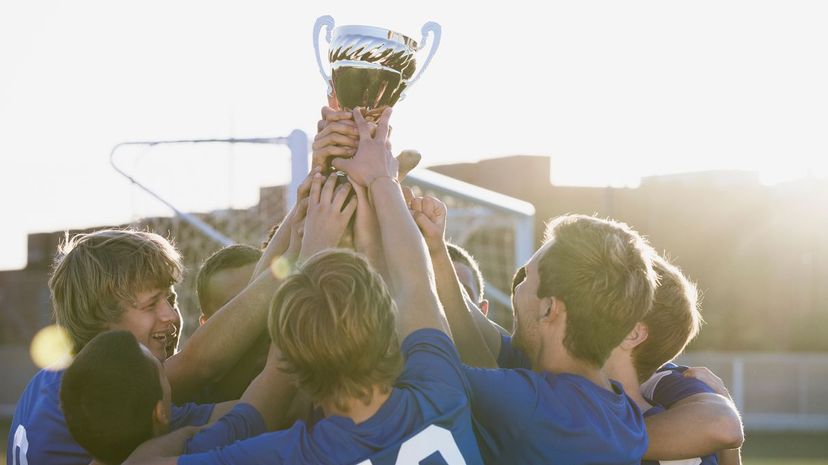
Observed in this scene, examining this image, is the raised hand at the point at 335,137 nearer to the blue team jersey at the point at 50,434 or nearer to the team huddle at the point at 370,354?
the team huddle at the point at 370,354

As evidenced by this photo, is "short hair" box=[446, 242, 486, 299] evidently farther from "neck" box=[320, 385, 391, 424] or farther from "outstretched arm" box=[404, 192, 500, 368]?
"neck" box=[320, 385, 391, 424]

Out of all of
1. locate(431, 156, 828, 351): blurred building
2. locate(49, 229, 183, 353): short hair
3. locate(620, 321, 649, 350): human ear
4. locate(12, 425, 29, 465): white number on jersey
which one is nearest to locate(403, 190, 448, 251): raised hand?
locate(620, 321, 649, 350): human ear

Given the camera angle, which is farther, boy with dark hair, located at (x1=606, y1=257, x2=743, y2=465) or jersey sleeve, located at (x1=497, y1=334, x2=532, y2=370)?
jersey sleeve, located at (x1=497, y1=334, x2=532, y2=370)

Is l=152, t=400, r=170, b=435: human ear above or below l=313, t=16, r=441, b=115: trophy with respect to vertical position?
below

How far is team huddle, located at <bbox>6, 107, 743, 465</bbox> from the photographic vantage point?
2.52 metres

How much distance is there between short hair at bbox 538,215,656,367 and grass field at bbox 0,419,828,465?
13.8m

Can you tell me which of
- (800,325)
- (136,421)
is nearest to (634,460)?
(136,421)

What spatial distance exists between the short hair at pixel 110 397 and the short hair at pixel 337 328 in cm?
36

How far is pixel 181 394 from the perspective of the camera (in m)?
3.17

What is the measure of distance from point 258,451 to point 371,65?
43.6 inches

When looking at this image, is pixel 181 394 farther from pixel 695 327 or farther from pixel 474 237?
pixel 474 237

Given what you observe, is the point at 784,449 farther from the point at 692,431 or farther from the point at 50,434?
the point at 50,434

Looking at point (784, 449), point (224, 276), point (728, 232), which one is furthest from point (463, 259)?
point (728, 232)

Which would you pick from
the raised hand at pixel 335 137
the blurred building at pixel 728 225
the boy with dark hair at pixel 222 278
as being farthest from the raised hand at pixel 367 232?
the blurred building at pixel 728 225
